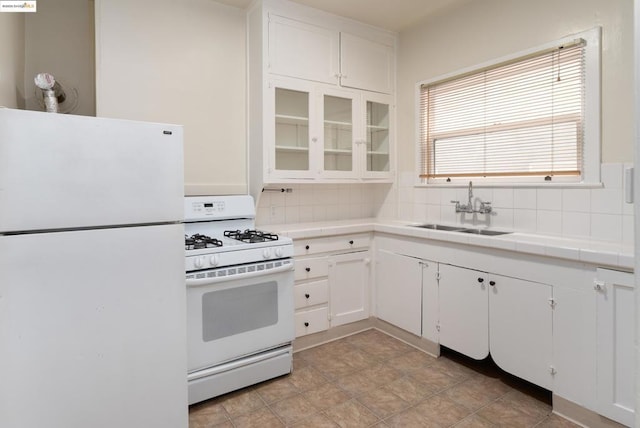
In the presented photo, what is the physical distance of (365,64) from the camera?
10.9 ft

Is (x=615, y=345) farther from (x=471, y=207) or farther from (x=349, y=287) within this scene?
(x=349, y=287)

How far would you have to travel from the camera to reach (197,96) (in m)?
2.78

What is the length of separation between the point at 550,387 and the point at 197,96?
116 inches

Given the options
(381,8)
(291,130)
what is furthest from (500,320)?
(381,8)

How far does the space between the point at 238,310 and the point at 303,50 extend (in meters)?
2.02

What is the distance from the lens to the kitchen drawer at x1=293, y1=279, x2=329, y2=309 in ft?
9.32

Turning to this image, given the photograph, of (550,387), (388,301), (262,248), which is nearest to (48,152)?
(262,248)

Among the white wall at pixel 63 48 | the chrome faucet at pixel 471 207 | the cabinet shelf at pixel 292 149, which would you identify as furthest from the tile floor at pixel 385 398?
the white wall at pixel 63 48

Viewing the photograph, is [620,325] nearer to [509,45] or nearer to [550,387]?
[550,387]

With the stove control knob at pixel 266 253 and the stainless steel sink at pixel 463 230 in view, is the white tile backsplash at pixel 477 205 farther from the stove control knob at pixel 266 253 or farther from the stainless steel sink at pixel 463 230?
the stove control knob at pixel 266 253

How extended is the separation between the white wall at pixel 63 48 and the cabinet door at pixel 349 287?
2.10 m

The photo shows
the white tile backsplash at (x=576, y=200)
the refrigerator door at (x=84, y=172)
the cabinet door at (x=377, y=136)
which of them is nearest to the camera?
the refrigerator door at (x=84, y=172)

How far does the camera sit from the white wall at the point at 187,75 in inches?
96.4

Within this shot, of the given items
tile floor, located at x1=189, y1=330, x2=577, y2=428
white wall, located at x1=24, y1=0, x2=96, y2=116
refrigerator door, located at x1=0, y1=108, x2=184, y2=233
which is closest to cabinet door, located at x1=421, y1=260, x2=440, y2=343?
tile floor, located at x1=189, y1=330, x2=577, y2=428
